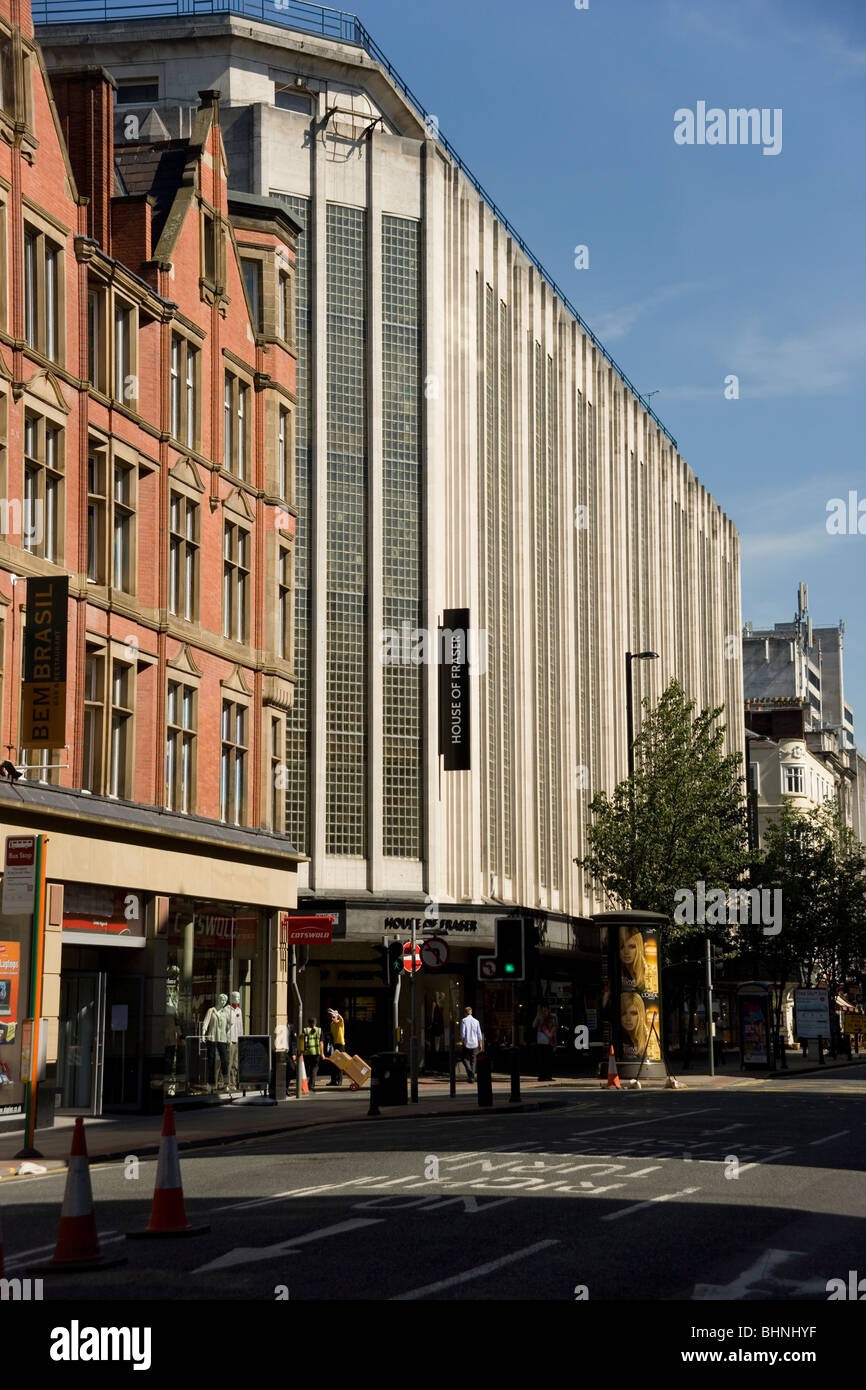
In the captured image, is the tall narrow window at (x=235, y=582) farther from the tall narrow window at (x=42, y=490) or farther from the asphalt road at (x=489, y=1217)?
the asphalt road at (x=489, y=1217)

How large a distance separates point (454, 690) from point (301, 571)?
5.55m

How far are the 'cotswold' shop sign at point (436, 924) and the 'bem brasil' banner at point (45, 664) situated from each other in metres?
20.5

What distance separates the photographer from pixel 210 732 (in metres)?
34.5

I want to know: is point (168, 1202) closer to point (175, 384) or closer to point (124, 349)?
point (124, 349)

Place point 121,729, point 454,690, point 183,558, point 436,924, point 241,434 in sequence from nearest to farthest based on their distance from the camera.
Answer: point 121,729
point 183,558
point 241,434
point 436,924
point 454,690

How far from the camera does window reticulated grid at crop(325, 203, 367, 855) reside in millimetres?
47844

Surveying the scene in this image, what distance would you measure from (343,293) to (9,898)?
31.0 meters

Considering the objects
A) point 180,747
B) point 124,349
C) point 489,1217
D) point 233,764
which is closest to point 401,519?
point 233,764

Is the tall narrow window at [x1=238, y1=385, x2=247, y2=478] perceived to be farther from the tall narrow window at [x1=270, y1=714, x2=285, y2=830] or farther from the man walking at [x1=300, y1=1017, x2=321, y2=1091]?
the man walking at [x1=300, y1=1017, x2=321, y2=1091]

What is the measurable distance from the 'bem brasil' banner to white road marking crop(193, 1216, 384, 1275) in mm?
14299

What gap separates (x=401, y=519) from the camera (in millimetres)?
49531

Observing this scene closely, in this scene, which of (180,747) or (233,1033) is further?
(233,1033)

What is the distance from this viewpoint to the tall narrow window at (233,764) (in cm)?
3547

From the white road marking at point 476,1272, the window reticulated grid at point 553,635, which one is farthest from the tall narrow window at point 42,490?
the window reticulated grid at point 553,635
